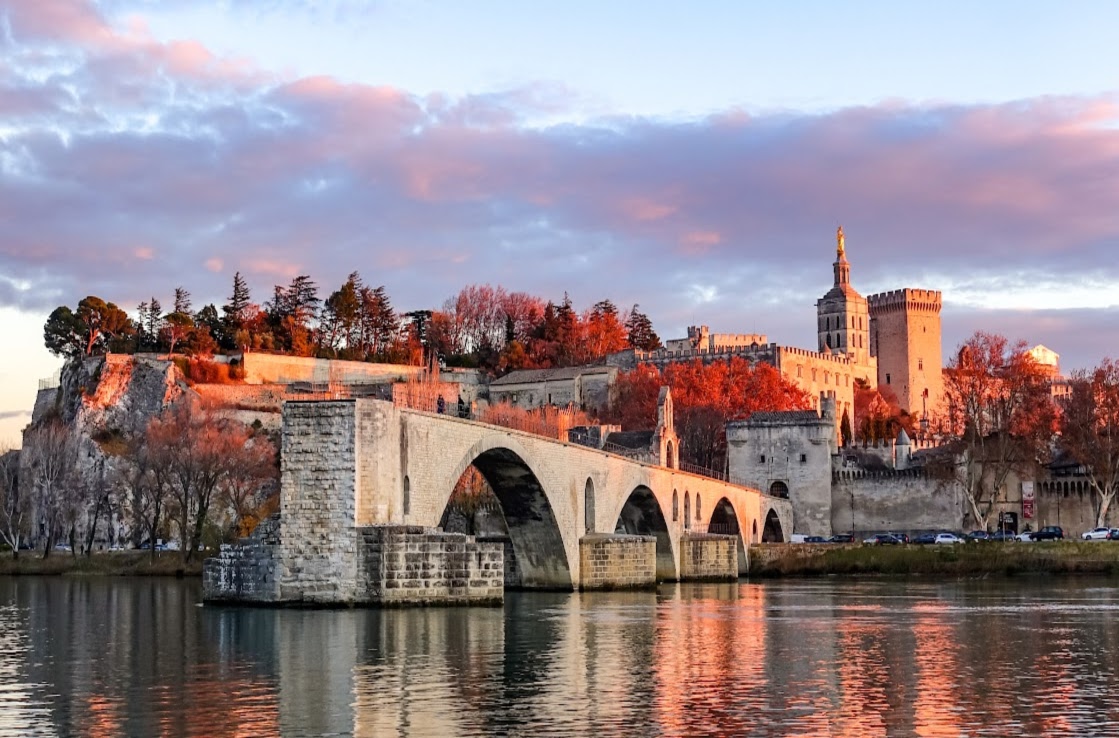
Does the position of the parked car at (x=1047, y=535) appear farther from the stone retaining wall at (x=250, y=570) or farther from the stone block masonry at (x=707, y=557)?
the stone retaining wall at (x=250, y=570)

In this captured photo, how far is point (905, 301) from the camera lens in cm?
15250

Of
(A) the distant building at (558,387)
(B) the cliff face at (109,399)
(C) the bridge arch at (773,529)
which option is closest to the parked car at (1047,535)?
(C) the bridge arch at (773,529)

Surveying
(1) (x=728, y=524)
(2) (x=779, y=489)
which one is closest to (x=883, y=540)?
(1) (x=728, y=524)

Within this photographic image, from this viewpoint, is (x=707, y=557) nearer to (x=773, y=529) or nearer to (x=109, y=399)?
(x=773, y=529)

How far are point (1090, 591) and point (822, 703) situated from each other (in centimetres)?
3693

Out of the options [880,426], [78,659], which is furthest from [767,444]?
[78,659]

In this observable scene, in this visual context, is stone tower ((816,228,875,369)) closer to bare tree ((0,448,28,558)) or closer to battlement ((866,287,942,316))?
battlement ((866,287,942,316))

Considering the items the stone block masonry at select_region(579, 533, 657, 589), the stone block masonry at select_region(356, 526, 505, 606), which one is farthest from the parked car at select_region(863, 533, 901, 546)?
the stone block masonry at select_region(356, 526, 505, 606)

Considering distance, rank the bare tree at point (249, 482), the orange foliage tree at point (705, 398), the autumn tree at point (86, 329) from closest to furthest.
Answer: the bare tree at point (249, 482), the orange foliage tree at point (705, 398), the autumn tree at point (86, 329)

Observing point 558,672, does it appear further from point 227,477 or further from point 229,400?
point 229,400

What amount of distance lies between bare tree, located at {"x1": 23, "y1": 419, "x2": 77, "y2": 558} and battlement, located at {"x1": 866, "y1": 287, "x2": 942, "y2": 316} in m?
90.9

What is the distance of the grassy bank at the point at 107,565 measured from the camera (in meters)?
72.4

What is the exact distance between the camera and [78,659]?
29750 mm

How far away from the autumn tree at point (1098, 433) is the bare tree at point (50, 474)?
54916 millimetres
